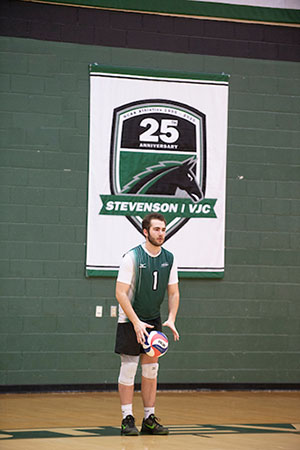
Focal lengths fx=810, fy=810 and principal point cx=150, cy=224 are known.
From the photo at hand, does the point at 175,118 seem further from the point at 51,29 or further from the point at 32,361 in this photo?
the point at 32,361

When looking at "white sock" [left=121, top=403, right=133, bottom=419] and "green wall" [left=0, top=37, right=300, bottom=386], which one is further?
"green wall" [left=0, top=37, right=300, bottom=386]

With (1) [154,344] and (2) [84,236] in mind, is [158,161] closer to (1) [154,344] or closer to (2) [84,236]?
(2) [84,236]

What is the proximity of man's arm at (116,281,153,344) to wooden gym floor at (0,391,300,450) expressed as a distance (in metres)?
0.77

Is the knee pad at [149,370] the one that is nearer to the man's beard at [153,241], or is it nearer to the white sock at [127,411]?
the white sock at [127,411]

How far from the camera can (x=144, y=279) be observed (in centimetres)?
640

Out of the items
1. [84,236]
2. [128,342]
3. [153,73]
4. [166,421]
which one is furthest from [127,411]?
[153,73]

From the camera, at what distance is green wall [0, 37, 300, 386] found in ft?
29.3

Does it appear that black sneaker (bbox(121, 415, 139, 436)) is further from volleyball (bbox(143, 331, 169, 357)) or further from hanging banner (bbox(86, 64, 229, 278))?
hanging banner (bbox(86, 64, 229, 278))

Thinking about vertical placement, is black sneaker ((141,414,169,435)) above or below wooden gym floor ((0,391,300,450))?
above

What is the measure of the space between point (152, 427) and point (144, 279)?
45.0 inches

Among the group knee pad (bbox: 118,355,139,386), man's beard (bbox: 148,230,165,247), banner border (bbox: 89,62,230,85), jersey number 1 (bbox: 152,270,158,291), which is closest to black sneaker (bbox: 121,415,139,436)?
knee pad (bbox: 118,355,139,386)

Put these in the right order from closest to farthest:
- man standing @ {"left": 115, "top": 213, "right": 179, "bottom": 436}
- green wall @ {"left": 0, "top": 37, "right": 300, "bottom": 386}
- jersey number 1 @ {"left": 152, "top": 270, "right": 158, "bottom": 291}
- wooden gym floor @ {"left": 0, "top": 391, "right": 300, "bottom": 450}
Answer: wooden gym floor @ {"left": 0, "top": 391, "right": 300, "bottom": 450}, man standing @ {"left": 115, "top": 213, "right": 179, "bottom": 436}, jersey number 1 @ {"left": 152, "top": 270, "right": 158, "bottom": 291}, green wall @ {"left": 0, "top": 37, "right": 300, "bottom": 386}

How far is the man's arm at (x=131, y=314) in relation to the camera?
615 centimetres

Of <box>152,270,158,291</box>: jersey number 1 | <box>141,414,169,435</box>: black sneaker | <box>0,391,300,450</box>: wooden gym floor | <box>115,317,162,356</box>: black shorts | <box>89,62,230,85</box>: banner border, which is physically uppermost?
<box>89,62,230,85</box>: banner border
